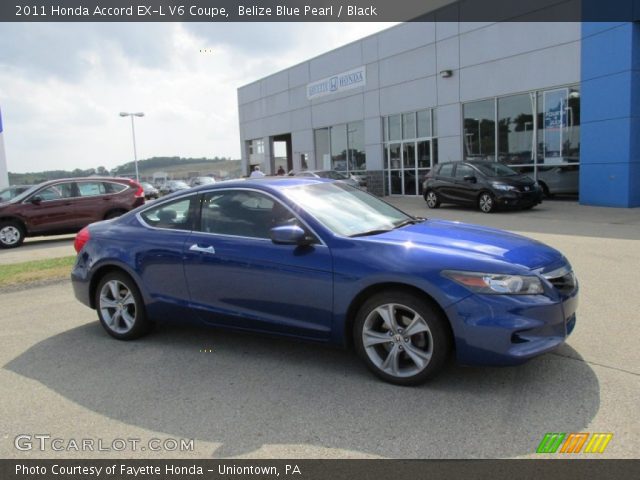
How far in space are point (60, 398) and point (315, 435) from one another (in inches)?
79.0

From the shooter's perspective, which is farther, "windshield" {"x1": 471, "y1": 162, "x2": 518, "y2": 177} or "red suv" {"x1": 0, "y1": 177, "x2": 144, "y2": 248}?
"windshield" {"x1": 471, "y1": 162, "x2": 518, "y2": 177}

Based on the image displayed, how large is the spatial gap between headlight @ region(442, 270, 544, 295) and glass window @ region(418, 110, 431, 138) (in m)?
20.2

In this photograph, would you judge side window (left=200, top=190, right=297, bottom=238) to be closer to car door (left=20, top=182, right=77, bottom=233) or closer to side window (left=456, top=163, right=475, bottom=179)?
car door (left=20, top=182, right=77, bottom=233)

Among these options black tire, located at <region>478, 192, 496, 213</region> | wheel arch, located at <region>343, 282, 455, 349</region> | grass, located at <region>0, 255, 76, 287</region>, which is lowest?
grass, located at <region>0, 255, 76, 287</region>

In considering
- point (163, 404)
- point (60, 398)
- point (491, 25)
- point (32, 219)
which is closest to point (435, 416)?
point (163, 404)

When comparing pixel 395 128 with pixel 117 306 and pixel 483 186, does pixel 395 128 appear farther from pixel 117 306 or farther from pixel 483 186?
pixel 117 306

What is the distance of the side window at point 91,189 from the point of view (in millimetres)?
14609

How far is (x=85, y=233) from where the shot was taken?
565 centimetres

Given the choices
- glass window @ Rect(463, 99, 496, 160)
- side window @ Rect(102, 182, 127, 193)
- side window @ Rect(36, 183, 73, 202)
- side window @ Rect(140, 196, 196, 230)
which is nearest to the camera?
side window @ Rect(140, 196, 196, 230)

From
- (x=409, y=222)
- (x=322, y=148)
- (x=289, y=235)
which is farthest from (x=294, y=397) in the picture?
(x=322, y=148)

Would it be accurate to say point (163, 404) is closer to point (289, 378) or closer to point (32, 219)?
point (289, 378)

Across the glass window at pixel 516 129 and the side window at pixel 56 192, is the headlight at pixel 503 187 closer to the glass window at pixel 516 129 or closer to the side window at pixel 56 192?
the glass window at pixel 516 129

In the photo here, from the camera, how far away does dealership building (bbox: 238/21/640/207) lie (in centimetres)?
1584
